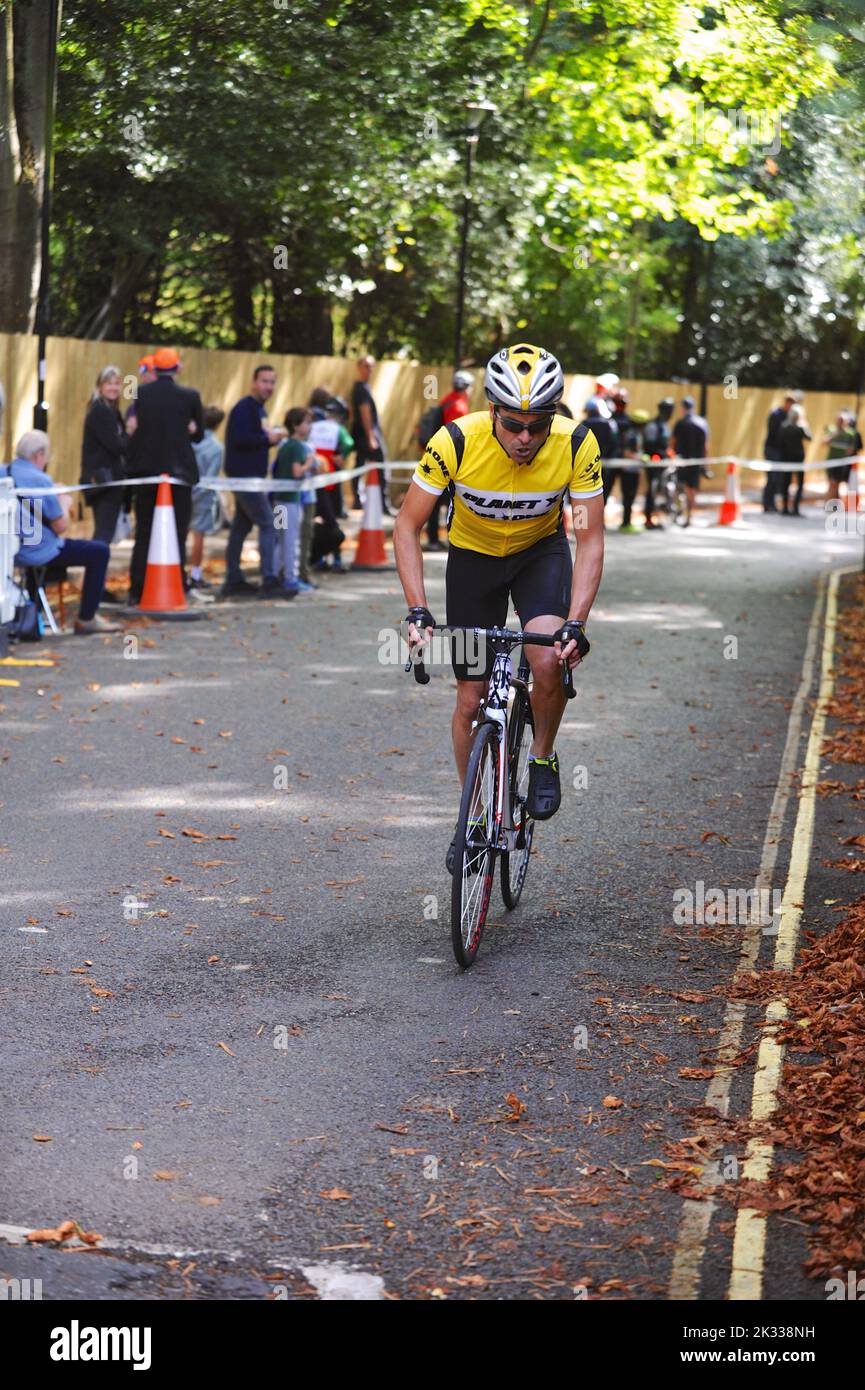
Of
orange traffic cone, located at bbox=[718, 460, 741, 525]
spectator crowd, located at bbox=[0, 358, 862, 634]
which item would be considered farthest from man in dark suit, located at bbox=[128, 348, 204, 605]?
orange traffic cone, located at bbox=[718, 460, 741, 525]

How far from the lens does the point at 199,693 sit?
11.6 meters

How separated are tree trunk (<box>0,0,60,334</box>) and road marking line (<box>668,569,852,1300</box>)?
10.1m

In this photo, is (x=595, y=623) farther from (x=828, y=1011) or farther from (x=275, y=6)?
(x=828, y=1011)

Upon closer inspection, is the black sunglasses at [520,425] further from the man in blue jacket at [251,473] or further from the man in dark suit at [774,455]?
the man in dark suit at [774,455]

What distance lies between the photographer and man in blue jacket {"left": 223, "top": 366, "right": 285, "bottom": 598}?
16.1m

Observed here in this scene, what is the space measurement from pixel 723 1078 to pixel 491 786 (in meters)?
1.61

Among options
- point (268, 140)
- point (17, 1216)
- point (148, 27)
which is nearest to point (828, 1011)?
point (17, 1216)

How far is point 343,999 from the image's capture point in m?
5.99

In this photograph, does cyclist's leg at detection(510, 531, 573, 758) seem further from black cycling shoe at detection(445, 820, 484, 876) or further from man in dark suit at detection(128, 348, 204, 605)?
man in dark suit at detection(128, 348, 204, 605)

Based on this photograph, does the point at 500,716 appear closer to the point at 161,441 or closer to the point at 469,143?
the point at 161,441

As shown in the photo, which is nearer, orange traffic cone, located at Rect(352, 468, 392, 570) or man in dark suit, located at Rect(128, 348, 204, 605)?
man in dark suit, located at Rect(128, 348, 204, 605)

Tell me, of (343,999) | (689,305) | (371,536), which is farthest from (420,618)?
(689,305)

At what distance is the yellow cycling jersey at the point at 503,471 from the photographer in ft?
21.4
